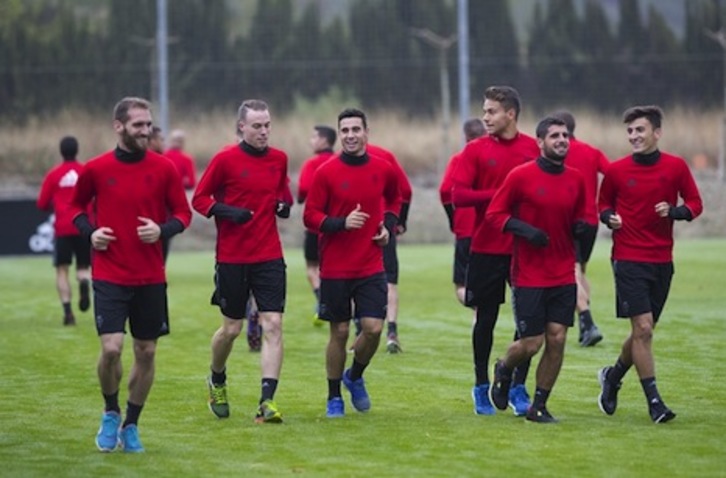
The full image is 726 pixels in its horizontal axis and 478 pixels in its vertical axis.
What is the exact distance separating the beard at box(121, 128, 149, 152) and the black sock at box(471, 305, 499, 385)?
2.86 metres

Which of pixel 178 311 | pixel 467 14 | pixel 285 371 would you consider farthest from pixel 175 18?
pixel 285 371

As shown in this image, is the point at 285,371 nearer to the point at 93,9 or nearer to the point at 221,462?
the point at 221,462

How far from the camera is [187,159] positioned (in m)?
22.0

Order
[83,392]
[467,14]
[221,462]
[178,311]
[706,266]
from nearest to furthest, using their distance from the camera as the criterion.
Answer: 1. [221,462]
2. [83,392]
3. [178,311]
4. [706,266]
5. [467,14]

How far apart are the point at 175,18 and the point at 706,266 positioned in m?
16.4

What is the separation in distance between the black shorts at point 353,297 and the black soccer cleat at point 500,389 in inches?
33.2

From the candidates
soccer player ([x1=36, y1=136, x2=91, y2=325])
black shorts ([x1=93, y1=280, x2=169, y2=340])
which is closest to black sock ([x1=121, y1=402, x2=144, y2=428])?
black shorts ([x1=93, y1=280, x2=169, y2=340])

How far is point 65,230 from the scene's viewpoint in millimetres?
19453

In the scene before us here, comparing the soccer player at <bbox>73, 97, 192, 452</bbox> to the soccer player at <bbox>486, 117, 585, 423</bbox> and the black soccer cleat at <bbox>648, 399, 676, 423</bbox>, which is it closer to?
the soccer player at <bbox>486, 117, 585, 423</bbox>

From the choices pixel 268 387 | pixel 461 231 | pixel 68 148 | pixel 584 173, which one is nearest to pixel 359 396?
pixel 268 387

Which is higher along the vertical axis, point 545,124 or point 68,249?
point 545,124

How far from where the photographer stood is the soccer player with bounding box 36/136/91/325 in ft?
62.9

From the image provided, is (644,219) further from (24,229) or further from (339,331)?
(24,229)

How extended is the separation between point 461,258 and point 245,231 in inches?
144
